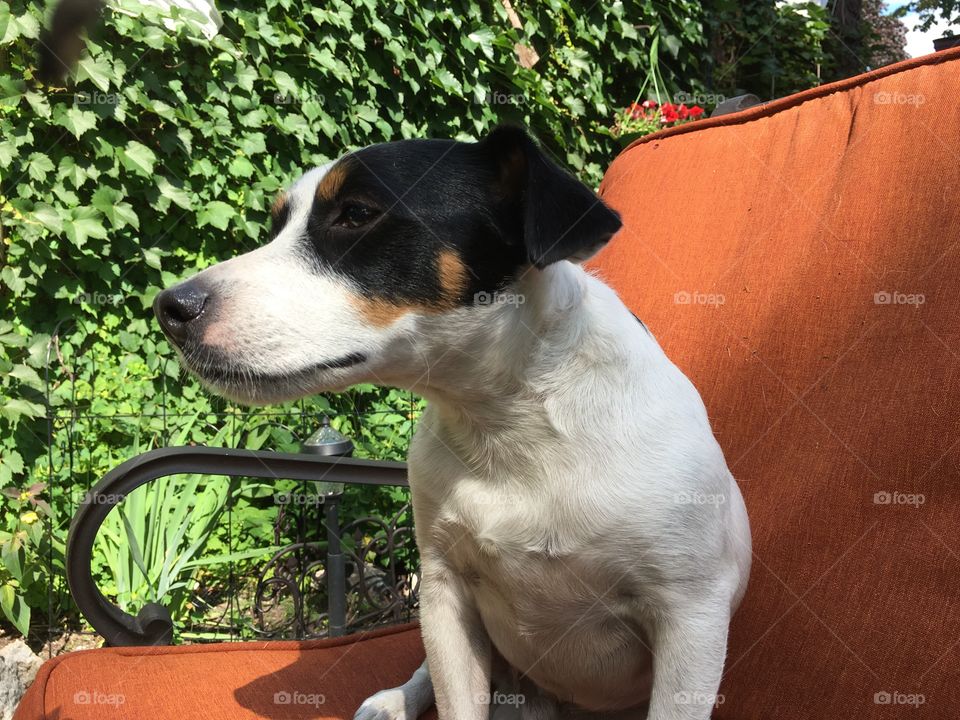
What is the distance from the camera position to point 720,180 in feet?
6.99

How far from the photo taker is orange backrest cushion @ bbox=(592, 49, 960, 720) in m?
1.52

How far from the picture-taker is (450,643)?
1.53 meters

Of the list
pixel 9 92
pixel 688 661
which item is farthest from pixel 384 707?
pixel 9 92

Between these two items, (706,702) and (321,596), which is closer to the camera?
(706,702)

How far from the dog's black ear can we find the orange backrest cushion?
0.67m

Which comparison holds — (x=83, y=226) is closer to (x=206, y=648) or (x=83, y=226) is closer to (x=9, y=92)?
(x=9, y=92)

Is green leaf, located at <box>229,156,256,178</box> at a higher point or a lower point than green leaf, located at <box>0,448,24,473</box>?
higher

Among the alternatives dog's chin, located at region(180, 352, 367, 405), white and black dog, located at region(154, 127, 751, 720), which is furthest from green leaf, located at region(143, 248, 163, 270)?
dog's chin, located at region(180, 352, 367, 405)

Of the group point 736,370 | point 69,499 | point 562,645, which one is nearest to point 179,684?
point 562,645

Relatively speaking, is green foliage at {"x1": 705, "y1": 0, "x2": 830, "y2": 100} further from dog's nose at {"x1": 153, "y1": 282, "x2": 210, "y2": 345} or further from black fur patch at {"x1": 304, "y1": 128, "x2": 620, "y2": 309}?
dog's nose at {"x1": 153, "y1": 282, "x2": 210, "y2": 345}

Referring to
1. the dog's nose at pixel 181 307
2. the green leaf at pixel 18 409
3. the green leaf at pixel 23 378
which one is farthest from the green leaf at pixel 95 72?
the dog's nose at pixel 181 307

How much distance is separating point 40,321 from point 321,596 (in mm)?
1588

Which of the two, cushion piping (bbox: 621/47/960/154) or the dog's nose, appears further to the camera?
cushion piping (bbox: 621/47/960/154)

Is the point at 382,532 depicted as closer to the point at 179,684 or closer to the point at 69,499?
the point at 69,499
